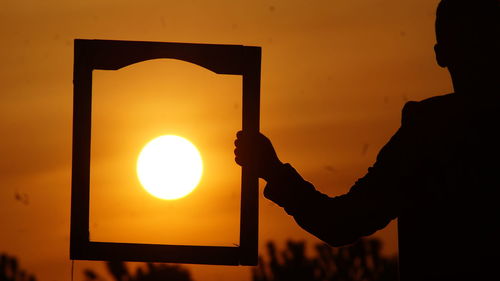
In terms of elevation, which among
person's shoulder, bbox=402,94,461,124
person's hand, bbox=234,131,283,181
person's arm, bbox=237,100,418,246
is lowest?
person's arm, bbox=237,100,418,246

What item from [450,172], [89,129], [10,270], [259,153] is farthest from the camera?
[10,270]

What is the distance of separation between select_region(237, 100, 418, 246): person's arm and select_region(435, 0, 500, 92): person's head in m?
0.17

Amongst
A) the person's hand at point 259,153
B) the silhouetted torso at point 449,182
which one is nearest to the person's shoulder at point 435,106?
the silhouetted torso at point 449,182

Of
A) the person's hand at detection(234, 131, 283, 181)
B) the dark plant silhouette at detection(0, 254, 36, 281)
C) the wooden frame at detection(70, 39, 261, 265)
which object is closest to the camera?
the person's hand at detection(234, 131, 283, 181)

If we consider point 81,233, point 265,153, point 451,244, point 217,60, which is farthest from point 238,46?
point 451,244

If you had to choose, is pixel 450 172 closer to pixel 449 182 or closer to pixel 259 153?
pixel 449 182

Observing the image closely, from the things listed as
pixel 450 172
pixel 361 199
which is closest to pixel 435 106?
pixel 450 172

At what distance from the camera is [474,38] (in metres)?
2.51

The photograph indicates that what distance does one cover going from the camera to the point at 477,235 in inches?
96.7

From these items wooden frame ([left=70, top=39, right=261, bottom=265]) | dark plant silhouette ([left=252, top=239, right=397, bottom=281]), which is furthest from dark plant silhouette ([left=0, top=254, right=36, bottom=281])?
wooden frame ([left=70, top=39, right=261, bottom=265])

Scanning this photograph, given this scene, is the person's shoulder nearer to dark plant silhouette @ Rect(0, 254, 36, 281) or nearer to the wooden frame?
the wooden frame

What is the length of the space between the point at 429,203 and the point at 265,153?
1.80ft

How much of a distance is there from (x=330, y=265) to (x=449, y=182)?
38726 mm

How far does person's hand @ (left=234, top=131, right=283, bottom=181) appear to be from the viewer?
2.82m
